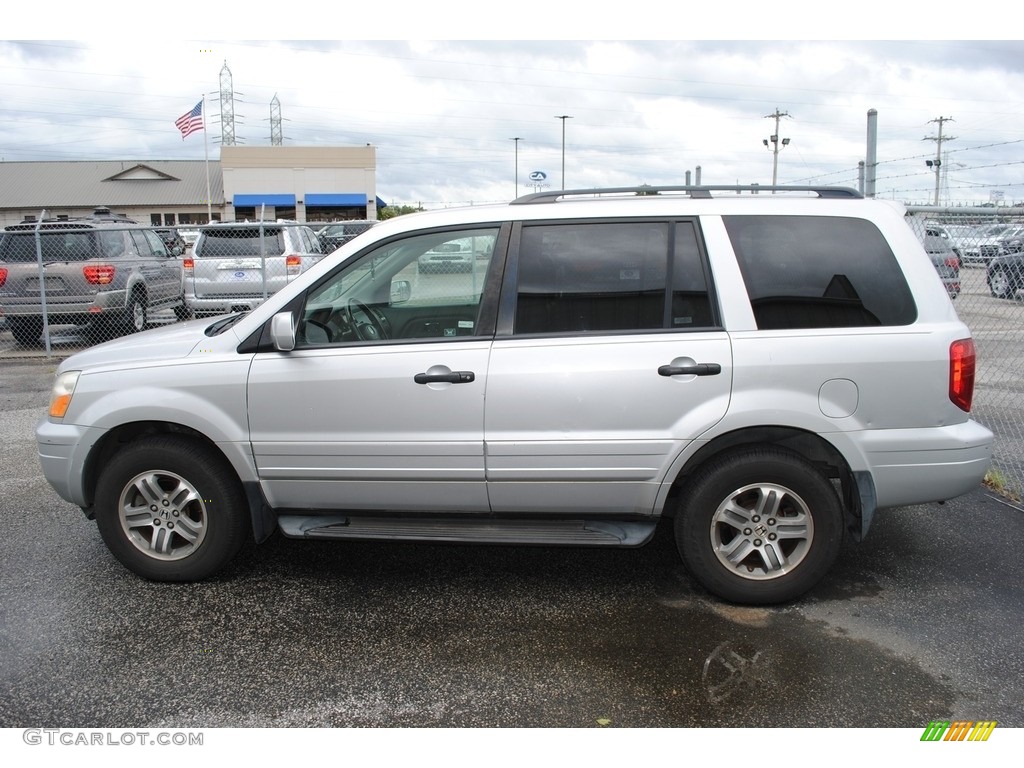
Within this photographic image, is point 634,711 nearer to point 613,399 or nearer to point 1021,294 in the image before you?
point 613,399

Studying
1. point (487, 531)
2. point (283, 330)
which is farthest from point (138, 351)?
point (487, 531)

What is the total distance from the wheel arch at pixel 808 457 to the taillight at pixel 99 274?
1048 centimetres

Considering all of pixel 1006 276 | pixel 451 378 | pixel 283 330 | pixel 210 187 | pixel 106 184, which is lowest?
pixel 451 378

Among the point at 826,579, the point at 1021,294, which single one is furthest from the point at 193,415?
the point at 1021,294

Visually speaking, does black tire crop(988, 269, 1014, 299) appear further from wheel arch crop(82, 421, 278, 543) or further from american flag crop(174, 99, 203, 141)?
american flag crop(174, 99, 203, 141)

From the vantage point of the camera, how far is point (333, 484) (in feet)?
13.0

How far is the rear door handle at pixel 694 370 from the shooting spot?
3.64 meters

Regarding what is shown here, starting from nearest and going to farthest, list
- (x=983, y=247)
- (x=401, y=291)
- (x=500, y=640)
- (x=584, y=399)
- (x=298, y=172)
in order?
(x=500, y=640)
(x=584, y=399)
(x=401, y=291)
(x=983, y=247)
(x=298, y=172)

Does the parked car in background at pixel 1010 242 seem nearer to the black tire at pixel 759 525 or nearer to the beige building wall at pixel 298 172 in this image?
the black tire at pixel 759 525

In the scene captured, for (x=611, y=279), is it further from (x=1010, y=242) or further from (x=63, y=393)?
(x=1010, y=242)

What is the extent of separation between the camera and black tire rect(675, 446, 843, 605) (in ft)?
12.1

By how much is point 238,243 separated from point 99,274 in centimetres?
198

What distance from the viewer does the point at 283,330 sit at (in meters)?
3.75

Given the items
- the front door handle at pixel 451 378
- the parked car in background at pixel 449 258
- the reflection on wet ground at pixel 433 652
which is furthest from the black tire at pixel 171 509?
the parked car in background at pixel 449 258
